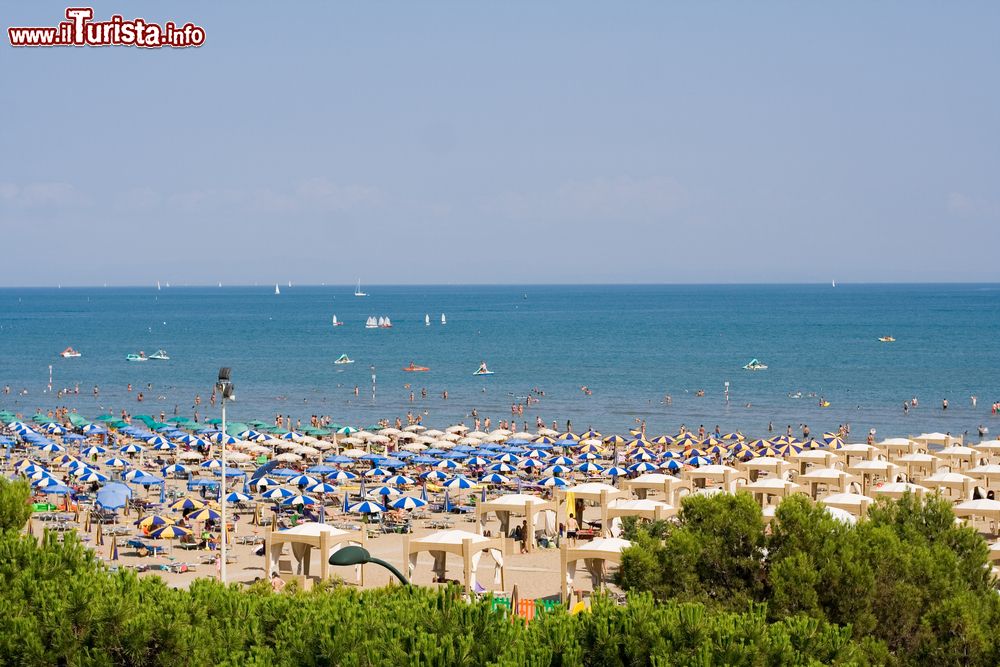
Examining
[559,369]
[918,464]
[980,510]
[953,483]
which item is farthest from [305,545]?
[559,369]

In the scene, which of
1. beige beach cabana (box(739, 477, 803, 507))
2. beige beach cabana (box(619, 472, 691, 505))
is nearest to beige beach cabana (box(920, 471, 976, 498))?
beige beach cabana (box(739, 477, 803, 507))

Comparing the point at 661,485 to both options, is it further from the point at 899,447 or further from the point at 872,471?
the point at 899,447

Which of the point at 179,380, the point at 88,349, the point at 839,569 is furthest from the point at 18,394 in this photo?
the point at 839,569

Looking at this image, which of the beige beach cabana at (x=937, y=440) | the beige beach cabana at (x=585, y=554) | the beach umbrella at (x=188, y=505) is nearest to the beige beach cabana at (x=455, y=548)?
the beige beach cabana at (x=585, y=554)

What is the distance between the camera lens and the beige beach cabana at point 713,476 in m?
32.1

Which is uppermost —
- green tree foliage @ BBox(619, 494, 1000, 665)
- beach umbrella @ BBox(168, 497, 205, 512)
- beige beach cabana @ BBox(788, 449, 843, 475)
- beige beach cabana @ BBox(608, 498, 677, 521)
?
green tree foliage @ BBox(619, 494, 1000, 665)

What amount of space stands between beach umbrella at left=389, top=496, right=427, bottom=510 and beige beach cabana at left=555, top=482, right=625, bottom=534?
11.5 ft

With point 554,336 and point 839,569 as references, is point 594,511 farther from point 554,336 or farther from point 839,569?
point 554,336

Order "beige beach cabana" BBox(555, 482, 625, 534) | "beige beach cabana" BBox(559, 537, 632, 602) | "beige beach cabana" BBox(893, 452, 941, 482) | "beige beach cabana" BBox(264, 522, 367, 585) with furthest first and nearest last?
"beige beach cabana" BBox(893, 452, 941, 482) < "beige beach cabana" BBox(555, 482, 625, 534) < "beige beach cabana" BBox(264, 522, 367, 585) < "beige beach cabana" BBox(559, 537, 632, 602)

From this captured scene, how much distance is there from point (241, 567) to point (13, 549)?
1123 cm

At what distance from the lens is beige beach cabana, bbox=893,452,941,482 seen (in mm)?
36500

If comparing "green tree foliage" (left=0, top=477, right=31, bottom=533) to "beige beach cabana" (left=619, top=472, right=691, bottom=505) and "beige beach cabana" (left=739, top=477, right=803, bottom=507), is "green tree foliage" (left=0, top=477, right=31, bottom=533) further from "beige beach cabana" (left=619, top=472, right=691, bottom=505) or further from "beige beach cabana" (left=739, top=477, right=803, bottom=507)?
"beige beach cabana" (left=739, top=477, right=803, bottom=507)

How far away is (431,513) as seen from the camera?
3353 cm

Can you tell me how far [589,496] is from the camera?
2909 centimetres
